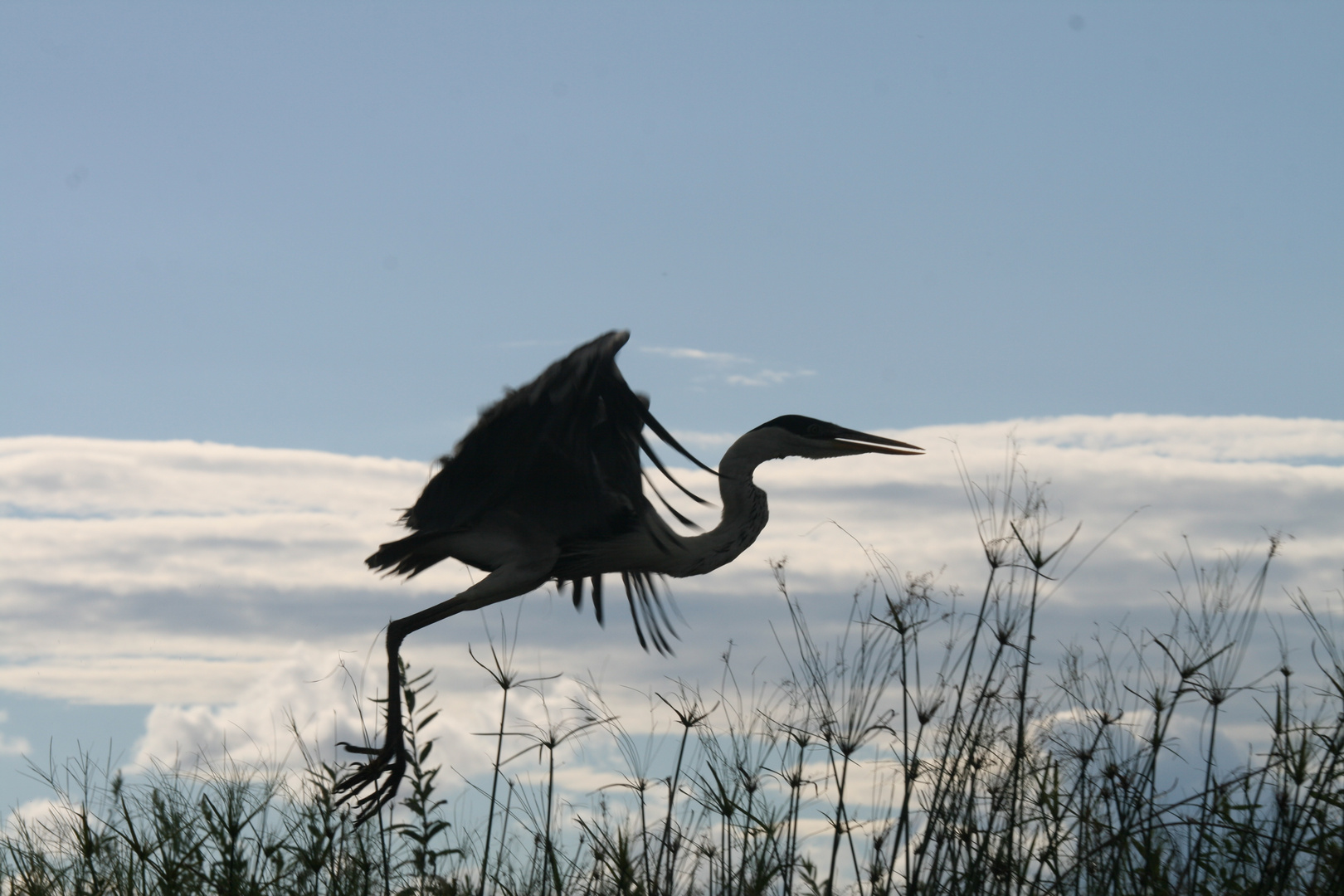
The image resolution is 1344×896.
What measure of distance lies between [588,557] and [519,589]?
46cm

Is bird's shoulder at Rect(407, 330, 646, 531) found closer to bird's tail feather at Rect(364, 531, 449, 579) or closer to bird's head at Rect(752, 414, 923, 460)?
bird's tail feather at Rect(364, 531, 449, 579)

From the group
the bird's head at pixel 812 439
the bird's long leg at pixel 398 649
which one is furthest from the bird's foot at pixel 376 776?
the bird's head at pixel 812 439

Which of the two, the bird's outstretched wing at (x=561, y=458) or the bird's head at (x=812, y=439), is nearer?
the bird's outstretched wing at (x=561, y=458)

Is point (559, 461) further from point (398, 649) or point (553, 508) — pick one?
point (398, 649)

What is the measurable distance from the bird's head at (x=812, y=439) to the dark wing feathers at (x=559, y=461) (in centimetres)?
101

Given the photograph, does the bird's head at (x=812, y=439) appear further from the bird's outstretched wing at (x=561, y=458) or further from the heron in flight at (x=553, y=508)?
the bird's outstretched wing at (x=561, y=458)

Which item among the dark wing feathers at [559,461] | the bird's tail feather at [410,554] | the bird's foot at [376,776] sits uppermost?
the dark wing feathers at [559,461]

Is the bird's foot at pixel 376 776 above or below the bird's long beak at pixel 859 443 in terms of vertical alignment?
below

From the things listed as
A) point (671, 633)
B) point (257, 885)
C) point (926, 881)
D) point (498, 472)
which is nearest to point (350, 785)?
point (257, 885)

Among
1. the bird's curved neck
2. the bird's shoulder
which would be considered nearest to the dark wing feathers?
the bird's shoulder

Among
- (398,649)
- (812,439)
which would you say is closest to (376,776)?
(398,649)

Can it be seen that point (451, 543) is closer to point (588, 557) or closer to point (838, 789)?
point (588, 557)

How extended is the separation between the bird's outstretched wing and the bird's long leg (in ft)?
0.80

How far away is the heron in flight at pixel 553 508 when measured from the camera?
6059mm
